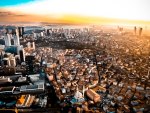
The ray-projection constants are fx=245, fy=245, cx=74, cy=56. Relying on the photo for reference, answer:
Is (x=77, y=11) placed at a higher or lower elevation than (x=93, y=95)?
higher

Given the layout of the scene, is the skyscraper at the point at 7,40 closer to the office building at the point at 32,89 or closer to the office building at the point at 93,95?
the office building at the point at 32,89

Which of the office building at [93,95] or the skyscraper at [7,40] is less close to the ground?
the skyscraper at [7,40]

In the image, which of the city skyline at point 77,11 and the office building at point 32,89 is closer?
the office building at point 32,89

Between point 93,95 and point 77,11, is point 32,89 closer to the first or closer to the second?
point 93,95

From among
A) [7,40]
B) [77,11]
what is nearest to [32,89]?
[7,40]

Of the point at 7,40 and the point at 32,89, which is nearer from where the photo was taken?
the point at 32,89

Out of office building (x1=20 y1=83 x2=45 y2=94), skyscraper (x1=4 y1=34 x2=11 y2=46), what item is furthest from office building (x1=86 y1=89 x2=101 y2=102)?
skyscraper (x1=4 y1=34 x2=11 y2=46)

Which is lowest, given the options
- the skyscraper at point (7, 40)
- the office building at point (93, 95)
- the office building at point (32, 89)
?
the office building at point (93, 95)

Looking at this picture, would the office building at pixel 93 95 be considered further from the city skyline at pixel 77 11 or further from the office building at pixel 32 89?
the city skyline at pixel 77 11

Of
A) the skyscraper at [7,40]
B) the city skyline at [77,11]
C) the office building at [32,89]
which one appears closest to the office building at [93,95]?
the office building at [32,89]

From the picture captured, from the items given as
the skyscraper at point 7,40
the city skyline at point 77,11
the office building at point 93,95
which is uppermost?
the city skyline at point 77,11
